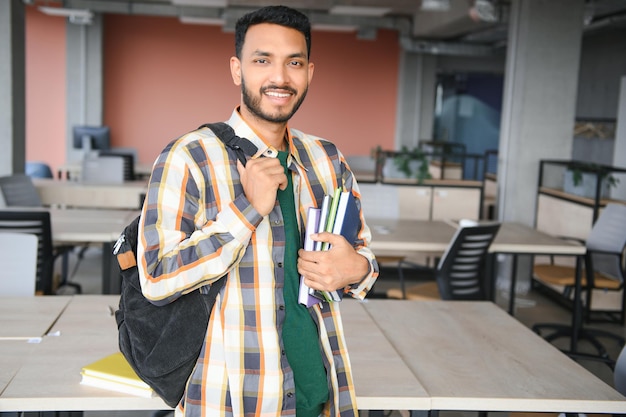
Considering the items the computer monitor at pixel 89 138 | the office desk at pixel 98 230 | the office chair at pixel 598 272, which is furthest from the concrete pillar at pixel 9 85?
the office chair at pixel 598 272

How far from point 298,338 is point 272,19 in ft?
2.26

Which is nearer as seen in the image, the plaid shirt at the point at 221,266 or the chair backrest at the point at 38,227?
the plaid shirt at the point at 221,266

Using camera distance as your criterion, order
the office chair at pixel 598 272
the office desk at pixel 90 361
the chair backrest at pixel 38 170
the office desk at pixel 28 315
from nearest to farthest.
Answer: the office desk at pixel 90 361 < the office desk at pixel 28 315 < the office chair at pixel 598 272 < the chair backrest at pixel 38 170

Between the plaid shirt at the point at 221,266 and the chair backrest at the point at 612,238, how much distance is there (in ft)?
13.6

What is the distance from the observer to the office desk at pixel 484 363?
183 centimetres

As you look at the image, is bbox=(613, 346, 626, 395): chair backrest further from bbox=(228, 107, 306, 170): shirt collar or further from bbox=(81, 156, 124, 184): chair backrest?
bbox=(81, 156, 124, 184): chair backrest

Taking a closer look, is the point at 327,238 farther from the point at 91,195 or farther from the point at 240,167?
the point at 91,195

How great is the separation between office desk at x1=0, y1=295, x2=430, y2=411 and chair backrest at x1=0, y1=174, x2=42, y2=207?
3.32 metres

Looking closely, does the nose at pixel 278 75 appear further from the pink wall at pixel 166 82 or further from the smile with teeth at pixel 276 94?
the pink wall at pixel 166 82

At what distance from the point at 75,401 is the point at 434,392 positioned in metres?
0.97

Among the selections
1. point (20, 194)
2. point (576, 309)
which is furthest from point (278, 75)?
point (20, 194)

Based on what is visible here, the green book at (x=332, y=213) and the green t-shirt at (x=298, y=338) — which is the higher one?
the green book at (x=332, y=213)

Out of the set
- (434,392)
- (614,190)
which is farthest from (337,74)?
(434,392)

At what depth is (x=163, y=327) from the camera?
1361mm
